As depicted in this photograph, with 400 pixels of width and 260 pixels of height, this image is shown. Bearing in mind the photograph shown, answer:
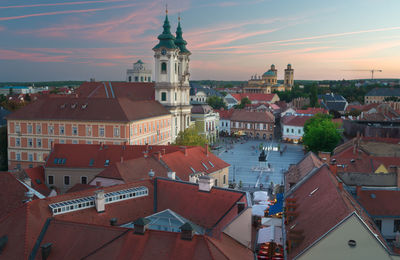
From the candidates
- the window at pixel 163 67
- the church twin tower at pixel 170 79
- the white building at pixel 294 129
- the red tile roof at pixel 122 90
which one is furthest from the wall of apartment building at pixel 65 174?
the white building at pixel 294 129

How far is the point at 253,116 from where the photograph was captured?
97.0m

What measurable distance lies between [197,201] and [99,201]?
546 centimetres

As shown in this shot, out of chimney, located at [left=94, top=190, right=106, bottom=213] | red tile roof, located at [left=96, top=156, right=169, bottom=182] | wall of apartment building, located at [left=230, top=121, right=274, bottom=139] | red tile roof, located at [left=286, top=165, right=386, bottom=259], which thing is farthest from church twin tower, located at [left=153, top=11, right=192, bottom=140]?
chimney, located at [left=94, top=190, right=106, bottom=213]

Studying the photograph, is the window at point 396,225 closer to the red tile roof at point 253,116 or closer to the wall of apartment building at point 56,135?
the wall of apartment building at point 56,135

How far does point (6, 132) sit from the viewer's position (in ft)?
212

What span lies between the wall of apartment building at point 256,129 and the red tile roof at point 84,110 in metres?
40.4

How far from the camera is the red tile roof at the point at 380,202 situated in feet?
80.0

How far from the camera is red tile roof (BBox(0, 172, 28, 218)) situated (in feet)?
79.4

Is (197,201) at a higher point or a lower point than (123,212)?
higher

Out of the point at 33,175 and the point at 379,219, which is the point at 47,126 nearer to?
the point at 33,175

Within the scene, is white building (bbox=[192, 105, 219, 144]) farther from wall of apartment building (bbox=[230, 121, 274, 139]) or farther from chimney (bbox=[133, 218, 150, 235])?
chimney (bbox=[133, 218, 150, 235])


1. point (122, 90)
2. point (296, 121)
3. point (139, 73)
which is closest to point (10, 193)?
point (122, 90)

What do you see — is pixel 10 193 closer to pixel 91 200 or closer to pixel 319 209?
pixel 91 200

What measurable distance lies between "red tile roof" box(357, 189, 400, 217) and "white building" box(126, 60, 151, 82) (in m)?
126
